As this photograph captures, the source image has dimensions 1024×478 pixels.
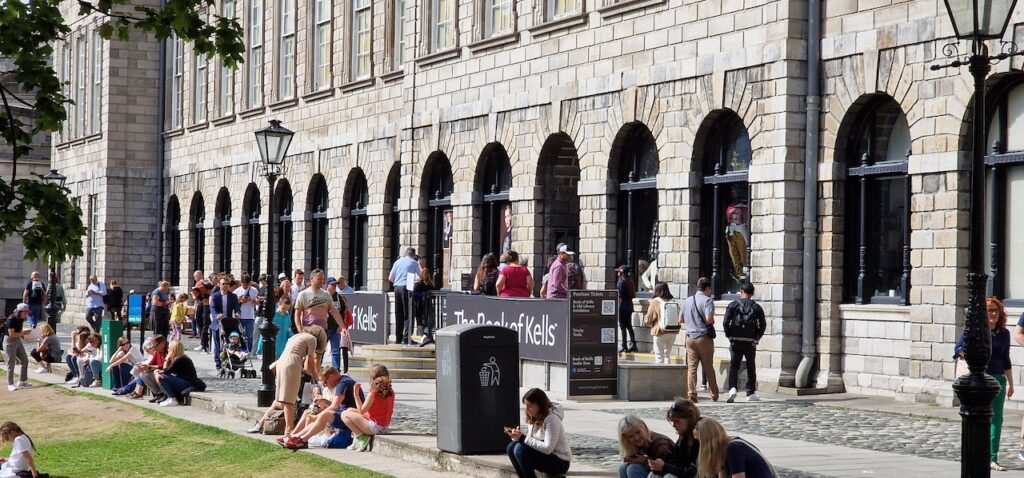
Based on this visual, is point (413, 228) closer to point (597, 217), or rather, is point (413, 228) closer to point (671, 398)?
point (597, 217)

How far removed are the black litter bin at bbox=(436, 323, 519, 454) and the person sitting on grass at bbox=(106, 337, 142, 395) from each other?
13.1 m

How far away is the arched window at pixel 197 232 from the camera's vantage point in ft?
164

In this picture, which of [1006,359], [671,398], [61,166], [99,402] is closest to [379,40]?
[99,402]

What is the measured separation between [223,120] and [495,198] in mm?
17222

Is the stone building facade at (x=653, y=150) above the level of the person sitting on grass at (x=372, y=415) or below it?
above

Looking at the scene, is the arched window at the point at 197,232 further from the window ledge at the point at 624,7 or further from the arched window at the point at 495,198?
the window ledge at the point at 624,7

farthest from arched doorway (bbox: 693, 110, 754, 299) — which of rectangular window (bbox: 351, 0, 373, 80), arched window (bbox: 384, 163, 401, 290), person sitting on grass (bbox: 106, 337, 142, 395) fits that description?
rectangular window (bbox: 351, 0, 373, 80)

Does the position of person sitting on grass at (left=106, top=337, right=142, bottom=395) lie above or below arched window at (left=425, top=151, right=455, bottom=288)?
below

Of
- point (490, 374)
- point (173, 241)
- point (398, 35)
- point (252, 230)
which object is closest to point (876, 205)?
point (490, 374)

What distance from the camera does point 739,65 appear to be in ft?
79.8

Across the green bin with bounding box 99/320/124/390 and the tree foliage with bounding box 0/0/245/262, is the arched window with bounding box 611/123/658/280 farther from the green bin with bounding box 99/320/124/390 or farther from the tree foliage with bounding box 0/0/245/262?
the tree foliage with bounding box 0/0/245/262

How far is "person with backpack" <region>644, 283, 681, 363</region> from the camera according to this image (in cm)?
2386

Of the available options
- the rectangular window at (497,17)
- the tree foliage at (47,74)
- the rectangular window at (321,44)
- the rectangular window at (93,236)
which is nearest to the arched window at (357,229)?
the rectangular window at (321,44)

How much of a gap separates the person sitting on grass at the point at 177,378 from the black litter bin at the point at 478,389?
1031cm
